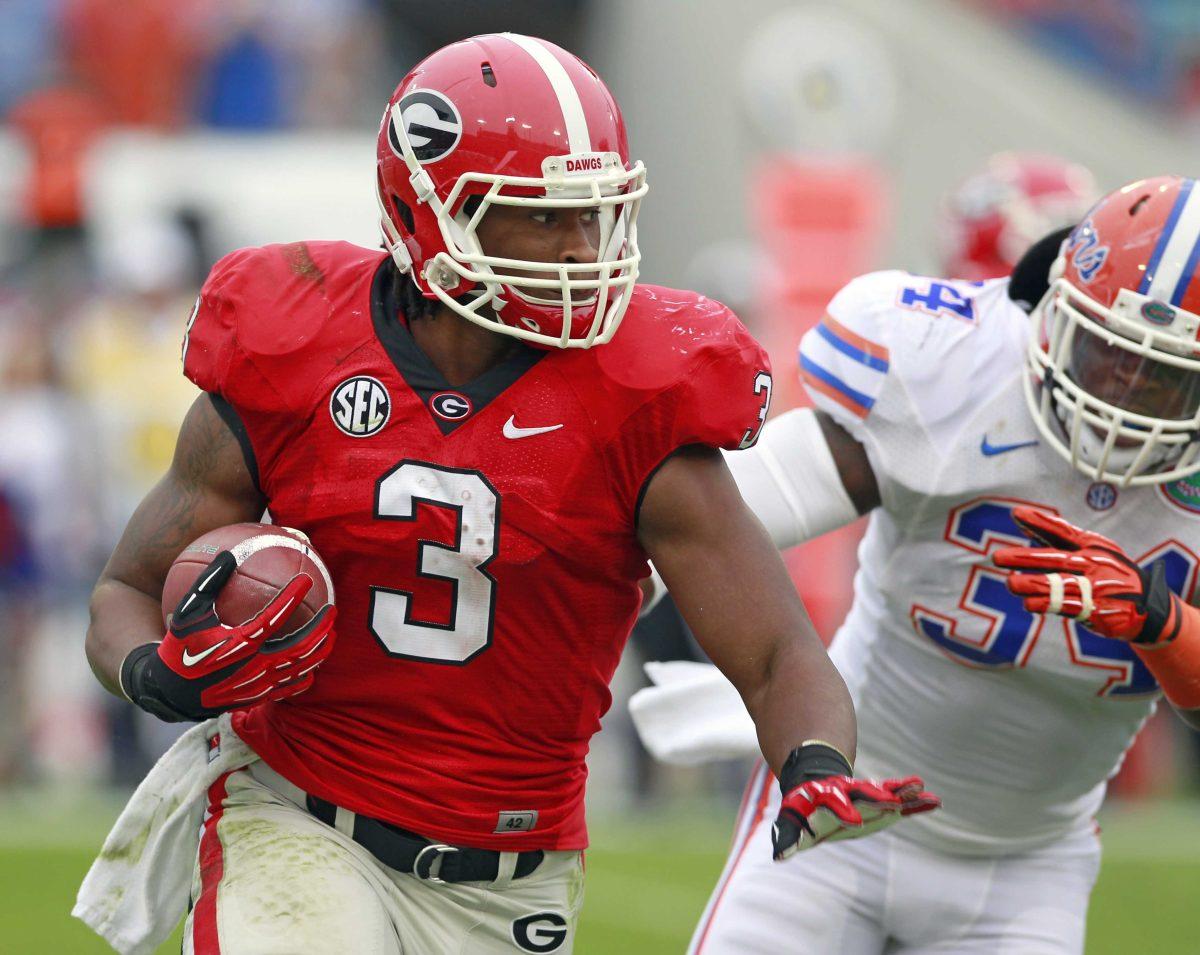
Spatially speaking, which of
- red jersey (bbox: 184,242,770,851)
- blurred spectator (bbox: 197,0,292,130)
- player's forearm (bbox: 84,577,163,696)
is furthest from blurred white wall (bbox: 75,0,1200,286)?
player's forearm (bbox: 84,577,163,696)

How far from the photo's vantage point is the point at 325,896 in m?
2.83

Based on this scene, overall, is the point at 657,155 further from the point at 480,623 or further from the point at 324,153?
the point at 480,623

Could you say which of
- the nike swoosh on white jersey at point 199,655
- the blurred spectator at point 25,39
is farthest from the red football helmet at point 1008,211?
the blurred spectator at point 25,39

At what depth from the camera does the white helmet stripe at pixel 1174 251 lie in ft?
10.8

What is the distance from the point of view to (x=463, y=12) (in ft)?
39.7

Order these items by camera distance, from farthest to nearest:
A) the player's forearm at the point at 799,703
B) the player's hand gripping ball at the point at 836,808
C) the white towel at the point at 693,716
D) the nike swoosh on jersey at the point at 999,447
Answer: the white towel at the point at 693,716 < the nike swoosh on jersey at the point at 999,447 < the player's forearm at the point at 799,703 < the player's hand gripping ball at the point at 836,808

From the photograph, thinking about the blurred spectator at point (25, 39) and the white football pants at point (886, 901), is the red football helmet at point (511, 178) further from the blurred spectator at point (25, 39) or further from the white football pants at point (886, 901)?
the blurred spectator at point (25, 39)

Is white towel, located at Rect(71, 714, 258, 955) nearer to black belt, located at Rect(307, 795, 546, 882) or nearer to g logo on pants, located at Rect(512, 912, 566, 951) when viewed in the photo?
black belt, located at Rect(307, 795, 546, 882)

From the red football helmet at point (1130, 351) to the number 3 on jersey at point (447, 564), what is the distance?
105 centimetres

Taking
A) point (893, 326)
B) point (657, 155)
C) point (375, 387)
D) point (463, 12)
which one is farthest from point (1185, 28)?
point (375, 387)

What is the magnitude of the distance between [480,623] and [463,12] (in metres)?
9.65

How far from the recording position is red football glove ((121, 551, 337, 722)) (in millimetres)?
2773

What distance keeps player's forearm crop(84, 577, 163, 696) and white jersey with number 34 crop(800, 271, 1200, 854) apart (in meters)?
1.26

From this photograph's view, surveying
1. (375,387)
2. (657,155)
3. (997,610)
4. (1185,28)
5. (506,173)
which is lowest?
Answer: (657,155)
